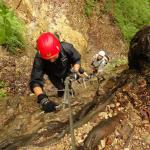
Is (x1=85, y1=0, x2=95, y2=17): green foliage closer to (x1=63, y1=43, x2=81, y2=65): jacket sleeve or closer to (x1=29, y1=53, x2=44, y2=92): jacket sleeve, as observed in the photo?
(x1=63, y1=43, x2=81, y2=65): jacket sleeve

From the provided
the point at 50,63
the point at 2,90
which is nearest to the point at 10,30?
the point at 2,90

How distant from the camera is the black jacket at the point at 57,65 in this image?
6.98m

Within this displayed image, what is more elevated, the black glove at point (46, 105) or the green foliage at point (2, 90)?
the black glove at point (46, 105)

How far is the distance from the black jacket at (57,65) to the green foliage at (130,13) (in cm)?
896

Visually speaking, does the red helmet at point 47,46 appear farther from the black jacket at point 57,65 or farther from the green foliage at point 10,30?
the green foliage at point 10,30

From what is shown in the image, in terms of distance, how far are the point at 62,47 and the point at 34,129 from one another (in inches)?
66.3

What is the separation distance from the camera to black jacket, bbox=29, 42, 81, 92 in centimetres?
698

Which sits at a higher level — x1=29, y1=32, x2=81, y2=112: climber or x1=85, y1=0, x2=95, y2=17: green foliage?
x1=29, y1=32, x2=81, y2=112: climber

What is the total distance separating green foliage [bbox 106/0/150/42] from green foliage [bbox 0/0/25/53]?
530 centimetres

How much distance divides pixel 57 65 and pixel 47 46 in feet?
3.01

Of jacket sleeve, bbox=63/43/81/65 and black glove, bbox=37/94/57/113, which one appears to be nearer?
black glove, bbox=37/94/57/113

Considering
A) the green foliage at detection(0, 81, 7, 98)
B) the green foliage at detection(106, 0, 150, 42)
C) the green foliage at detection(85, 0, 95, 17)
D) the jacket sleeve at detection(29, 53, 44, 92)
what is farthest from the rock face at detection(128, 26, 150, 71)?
the green foliage at detection(106, 0, 150, 42)

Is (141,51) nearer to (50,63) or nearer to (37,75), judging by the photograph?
(50,63)

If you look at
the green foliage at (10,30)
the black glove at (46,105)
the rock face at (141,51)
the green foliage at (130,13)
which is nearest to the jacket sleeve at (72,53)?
the black glove at (46,105)
